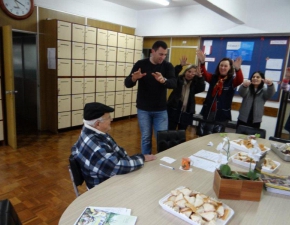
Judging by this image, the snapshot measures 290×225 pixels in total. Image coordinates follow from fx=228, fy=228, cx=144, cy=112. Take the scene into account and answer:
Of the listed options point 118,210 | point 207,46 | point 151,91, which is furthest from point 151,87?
point 207,46

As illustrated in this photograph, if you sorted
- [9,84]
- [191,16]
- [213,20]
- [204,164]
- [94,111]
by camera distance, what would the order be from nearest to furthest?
[94,111] → [204,164] → [9,84] → [213,20] → [191,16]

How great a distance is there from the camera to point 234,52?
479cm

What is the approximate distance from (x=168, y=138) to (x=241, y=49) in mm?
3340

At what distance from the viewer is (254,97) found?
121 inches

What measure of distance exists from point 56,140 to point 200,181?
330 centimetres

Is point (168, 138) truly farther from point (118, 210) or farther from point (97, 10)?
point (97, 10)

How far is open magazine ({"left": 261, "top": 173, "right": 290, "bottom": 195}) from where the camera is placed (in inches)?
53.9

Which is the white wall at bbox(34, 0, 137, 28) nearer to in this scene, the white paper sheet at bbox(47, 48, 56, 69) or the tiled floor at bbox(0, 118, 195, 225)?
the white paper sheet at bbox(47, 48, 56, 69)

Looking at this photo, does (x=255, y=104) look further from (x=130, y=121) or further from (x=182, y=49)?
(x=130, y=121)

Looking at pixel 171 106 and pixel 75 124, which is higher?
pixel 171 106

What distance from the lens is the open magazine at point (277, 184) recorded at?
1.37m

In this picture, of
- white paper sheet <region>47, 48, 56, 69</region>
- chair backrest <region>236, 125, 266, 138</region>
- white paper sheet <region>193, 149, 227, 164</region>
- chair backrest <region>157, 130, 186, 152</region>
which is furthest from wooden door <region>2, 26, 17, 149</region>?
chair backrest <region>236, 125, 266, 138</region>

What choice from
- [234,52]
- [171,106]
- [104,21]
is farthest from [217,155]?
[104,21]

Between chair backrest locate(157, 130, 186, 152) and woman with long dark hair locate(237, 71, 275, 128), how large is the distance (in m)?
1.28
